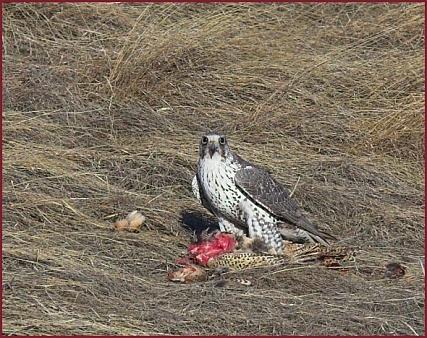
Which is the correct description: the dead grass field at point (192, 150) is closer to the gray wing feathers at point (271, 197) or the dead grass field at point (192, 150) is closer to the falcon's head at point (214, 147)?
the gray wing feathers at point (271, 197)

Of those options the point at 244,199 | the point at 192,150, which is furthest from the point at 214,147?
the point at 192,150

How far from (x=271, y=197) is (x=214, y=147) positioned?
0.46 meters

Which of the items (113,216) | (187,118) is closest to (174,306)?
(113,216)

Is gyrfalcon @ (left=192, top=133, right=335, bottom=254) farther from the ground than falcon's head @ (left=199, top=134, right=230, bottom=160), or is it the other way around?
falcon's head @ (left=199, top=134, right=230, bottom=160)

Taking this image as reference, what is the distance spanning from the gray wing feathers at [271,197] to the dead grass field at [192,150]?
1.17 ft

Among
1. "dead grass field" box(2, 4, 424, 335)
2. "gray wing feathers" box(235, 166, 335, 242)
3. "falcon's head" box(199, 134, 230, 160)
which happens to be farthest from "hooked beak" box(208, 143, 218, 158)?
"dead grass field" box(2, 4, 424, 335)

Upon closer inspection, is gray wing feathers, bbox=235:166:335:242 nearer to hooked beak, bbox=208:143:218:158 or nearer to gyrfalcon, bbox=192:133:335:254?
gyrfalcon, bbox=192:133:335:254

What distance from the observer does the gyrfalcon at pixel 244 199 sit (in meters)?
6.56

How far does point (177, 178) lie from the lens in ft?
25.7

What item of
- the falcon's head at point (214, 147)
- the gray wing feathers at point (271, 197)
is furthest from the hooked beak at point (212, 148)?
the gray wing feathers at point (271, 197)

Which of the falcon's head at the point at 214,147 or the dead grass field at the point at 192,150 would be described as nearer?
the dead grass field at the point at 192,150

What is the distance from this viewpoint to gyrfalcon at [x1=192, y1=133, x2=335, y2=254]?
6.56m

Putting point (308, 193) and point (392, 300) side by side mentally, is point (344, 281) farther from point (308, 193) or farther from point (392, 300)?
point (308, 193)

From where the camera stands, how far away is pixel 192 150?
822 centimetres
